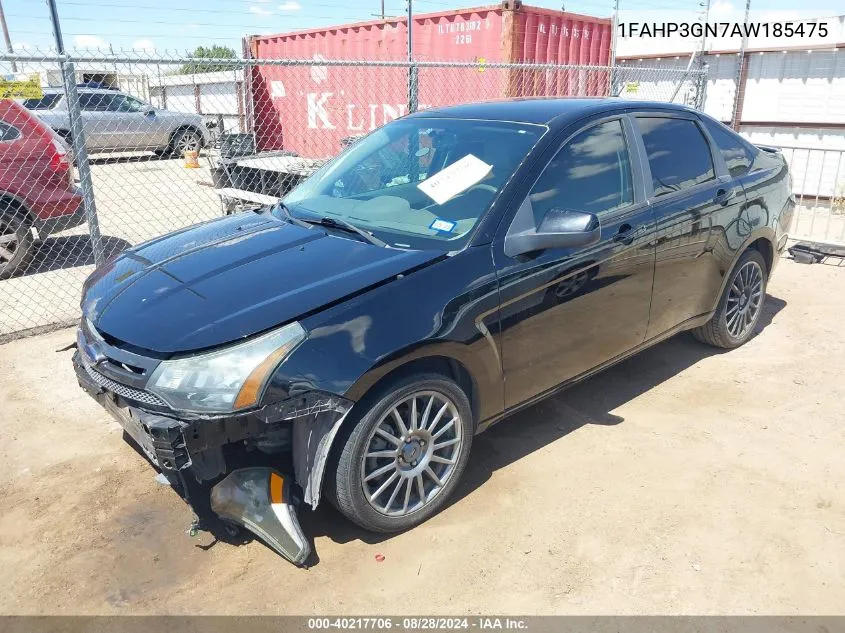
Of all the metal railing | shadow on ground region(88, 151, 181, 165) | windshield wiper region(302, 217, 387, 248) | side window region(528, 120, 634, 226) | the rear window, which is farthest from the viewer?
shadow on ground region(88, 151, 181, 165)

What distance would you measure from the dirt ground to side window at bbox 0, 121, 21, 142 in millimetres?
3516

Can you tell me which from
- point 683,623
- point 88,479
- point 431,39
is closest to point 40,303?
point 88,479

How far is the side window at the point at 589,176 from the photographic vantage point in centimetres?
329

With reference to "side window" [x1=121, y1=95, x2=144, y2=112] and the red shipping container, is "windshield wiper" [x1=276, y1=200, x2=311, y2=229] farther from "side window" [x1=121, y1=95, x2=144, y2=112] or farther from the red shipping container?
"side window" [x1=121, y1=95, x2=144, y2=112]

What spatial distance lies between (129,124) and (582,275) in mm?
15801

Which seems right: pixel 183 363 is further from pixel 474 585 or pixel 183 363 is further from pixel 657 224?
pixel 657 224

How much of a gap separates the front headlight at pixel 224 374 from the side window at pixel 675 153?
2.41 meters

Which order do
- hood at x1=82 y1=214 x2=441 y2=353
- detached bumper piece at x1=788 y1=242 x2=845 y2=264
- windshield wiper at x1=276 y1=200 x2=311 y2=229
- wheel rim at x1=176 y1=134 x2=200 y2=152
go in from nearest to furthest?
hood at x1=82 y1=214 x2=441 y2=353, windshield wiper at x1=276 y1=200 x2=311 y2=229, detached bumper piece at x1=788 y1=242 x2=845 y2=264, wheel rim at x1=176 y1=134 x2=200 y2=152

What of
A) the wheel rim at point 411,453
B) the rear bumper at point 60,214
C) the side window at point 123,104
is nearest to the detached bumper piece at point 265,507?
the wheel rim at point 411,453

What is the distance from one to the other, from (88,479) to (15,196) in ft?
14.6

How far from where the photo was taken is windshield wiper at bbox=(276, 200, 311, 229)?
3499 mm

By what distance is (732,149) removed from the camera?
4.52 metres

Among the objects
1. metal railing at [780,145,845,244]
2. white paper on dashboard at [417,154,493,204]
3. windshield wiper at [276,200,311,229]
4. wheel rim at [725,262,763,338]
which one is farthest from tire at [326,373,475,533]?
metal railing at [780,145,845,244]

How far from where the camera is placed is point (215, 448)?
101 inches
